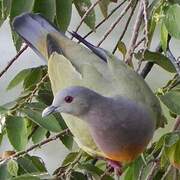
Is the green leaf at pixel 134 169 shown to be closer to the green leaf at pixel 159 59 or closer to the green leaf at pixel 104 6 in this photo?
the green leaf at pixel 159 59

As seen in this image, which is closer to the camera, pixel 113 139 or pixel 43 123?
pixel 113 139

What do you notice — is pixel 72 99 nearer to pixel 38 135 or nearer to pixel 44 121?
pixel 44 121

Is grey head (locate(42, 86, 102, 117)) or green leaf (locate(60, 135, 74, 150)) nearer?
grey head (locate(42, 86, 102, 117))

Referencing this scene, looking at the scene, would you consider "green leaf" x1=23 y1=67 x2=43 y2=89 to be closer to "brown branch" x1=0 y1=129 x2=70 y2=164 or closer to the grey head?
"brown branch" x1=0 y1=129 x2=70 y2=164

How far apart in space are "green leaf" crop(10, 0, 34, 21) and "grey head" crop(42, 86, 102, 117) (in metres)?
0.21

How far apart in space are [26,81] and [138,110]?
37 cm

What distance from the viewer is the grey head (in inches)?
39.2

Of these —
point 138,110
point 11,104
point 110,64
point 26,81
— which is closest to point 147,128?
point 138,110

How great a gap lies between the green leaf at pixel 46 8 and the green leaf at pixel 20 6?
1.1 inches

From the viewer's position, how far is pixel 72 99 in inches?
39.1

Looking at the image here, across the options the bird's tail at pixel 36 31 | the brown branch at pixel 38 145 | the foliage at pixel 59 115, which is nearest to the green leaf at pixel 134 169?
the foliage at pixel 59 115

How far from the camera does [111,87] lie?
42.7 inches

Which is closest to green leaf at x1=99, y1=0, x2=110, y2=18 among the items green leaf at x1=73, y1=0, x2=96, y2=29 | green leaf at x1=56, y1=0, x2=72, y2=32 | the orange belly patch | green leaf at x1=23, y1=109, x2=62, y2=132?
green leaf at x1=73, y1=0, x2=96, y2=29

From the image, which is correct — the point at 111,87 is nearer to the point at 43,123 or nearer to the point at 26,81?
the point at 43,123
